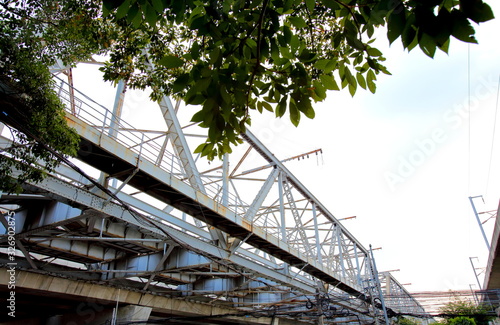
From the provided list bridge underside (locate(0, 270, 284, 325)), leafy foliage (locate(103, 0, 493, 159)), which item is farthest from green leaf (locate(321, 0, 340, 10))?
bridge underside (locate(0, 270, 284, 325))

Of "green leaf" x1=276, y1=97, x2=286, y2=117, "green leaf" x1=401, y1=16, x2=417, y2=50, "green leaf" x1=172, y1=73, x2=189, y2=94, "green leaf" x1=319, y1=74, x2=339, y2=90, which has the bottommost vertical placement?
"green leaf" x1=401, y1=16, x2=417, y2=50

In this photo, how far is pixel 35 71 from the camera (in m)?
5.43

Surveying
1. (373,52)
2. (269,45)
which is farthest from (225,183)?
(373,52)

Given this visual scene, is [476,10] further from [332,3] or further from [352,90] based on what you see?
[352,90]

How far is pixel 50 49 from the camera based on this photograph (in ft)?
19.7

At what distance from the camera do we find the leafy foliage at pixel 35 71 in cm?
527

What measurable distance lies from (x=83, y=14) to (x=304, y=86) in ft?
17.0

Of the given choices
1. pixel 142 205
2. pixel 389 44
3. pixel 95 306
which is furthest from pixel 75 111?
pixel 95 306

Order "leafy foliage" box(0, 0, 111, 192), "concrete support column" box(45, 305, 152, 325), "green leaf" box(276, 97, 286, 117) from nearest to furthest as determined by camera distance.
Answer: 1. "green leaf" box(276, 97, 286, 117)
2. "leafy foliage" box(0, 0, 111, 192)
3. "concrete support column" box(45, 305, 152, 325)

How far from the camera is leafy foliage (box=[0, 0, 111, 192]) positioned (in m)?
5.27

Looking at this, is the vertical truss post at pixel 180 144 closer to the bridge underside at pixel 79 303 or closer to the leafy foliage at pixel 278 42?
the bridge underside at pixel 79 303

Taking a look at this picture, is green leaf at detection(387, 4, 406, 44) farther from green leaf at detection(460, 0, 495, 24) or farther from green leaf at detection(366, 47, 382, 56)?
green leaf at detection(366, 47, 382, 56)

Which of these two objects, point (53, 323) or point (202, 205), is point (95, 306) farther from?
point (202, 205)

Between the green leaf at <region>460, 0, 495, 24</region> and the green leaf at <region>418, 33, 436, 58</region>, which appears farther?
the green leaf at <region>418, 33, 436, 58</region>
